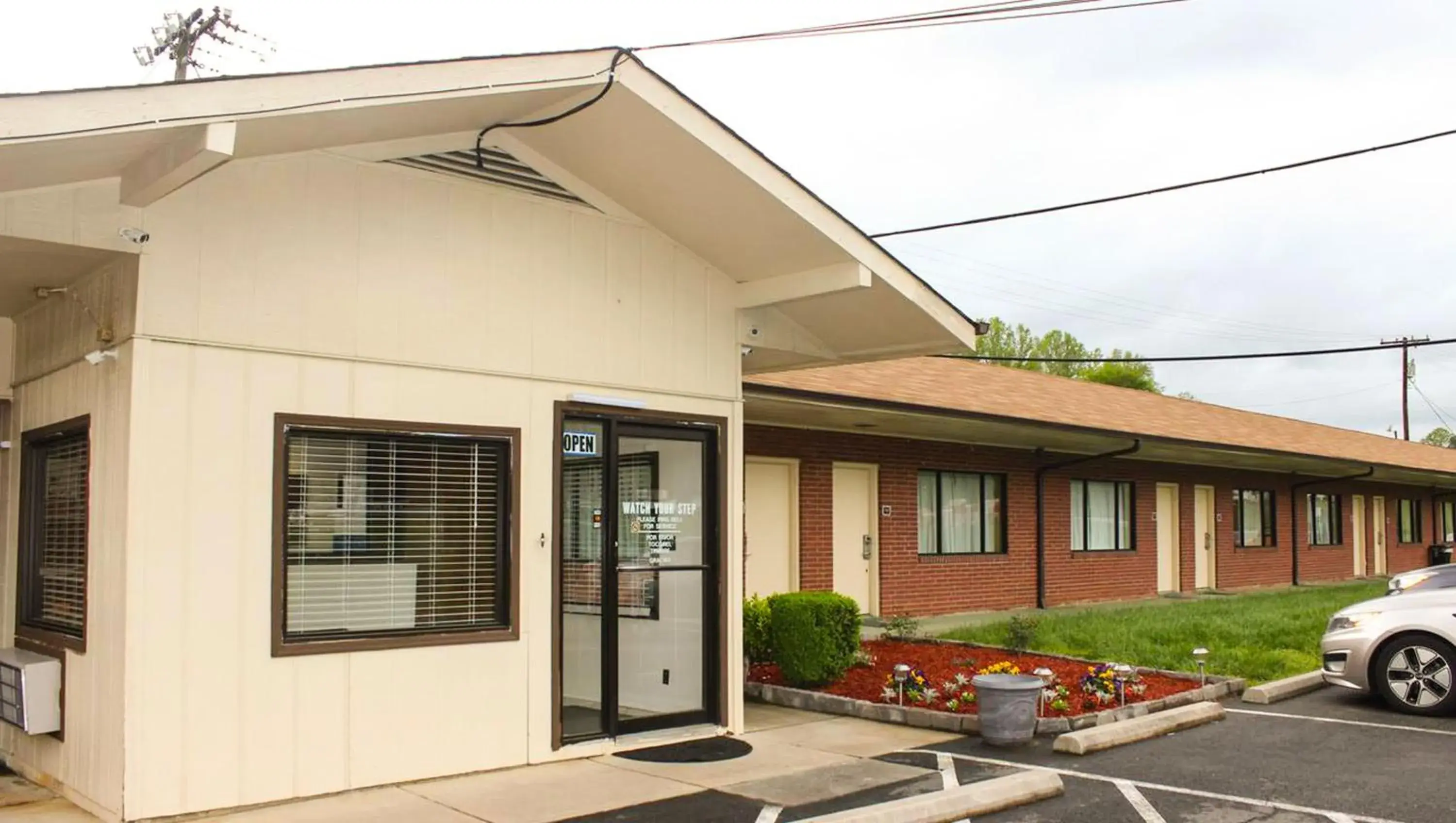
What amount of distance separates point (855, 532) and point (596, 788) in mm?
10009

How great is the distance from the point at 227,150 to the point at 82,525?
2.91m

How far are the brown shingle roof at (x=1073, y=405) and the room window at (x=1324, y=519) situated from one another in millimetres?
1355

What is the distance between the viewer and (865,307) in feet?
31.5

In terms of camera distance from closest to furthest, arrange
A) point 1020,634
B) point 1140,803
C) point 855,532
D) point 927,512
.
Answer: point 1140,803 → point 1020,634 → point 855,532 → point 927,512

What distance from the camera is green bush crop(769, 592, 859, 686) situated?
11070 mm

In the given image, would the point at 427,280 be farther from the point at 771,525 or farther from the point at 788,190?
the point at 771,525

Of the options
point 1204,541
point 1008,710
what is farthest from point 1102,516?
point 1008,710

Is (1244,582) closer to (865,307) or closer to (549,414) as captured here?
(865,307)

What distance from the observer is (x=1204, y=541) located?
2584 cm

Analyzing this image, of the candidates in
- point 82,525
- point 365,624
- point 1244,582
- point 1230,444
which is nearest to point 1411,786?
point 365,624

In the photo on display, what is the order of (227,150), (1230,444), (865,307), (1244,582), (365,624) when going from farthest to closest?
1. (1244,582)
2. (1230,444)
3. (865,307)
4. (365,624)
5. (227,150)

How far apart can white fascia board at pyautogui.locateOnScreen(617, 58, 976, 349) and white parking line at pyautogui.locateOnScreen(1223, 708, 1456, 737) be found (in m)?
4.31

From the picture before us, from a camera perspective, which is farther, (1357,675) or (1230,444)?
(1230,444)

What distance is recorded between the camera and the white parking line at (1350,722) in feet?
32.7
